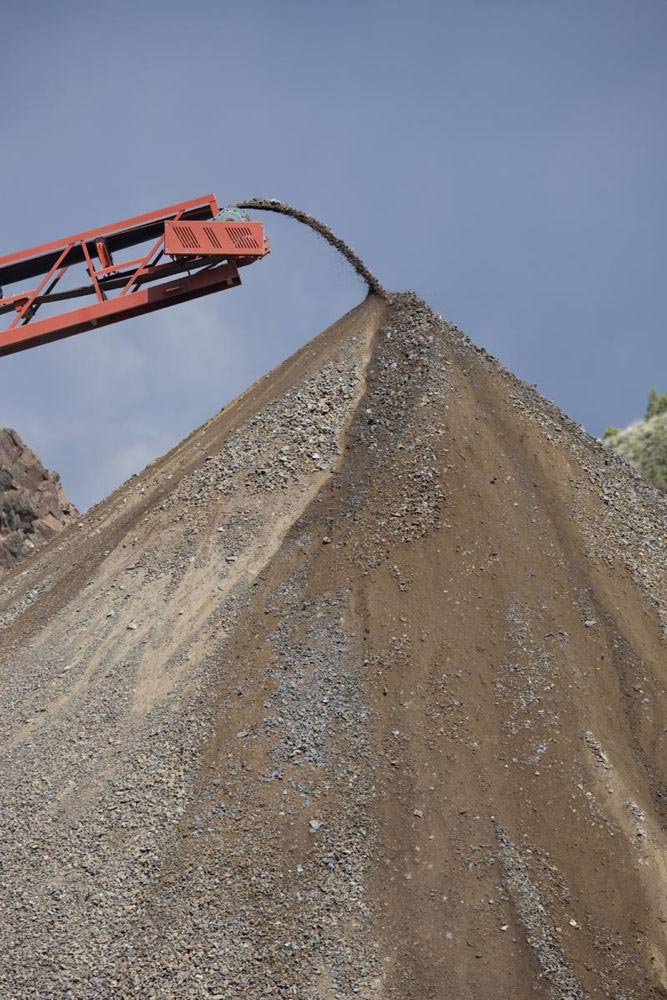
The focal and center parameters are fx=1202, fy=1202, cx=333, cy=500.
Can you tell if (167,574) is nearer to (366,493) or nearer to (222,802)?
(366,493)

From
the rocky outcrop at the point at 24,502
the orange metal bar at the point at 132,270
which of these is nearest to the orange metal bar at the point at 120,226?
the orange metal bar at the point at 132,270

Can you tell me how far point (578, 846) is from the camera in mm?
18500

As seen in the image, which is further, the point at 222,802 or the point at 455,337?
the point at 455,337

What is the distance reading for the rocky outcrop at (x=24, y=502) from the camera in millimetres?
40812

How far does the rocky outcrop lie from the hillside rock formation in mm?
14404

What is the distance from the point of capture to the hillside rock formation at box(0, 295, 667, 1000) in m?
17.5

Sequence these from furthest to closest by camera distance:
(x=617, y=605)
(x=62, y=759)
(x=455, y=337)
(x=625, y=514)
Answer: (x=455, y=337)
(x=625, y=514)
(x=617, y=605)
(x=62, y=759)

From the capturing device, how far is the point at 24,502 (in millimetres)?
42000

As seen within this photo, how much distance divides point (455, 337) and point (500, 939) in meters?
13.8

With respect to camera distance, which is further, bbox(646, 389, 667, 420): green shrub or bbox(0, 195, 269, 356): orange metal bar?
bbox(646, 389, 667, 420): green shrub

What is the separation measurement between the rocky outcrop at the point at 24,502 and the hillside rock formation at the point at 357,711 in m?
14.4

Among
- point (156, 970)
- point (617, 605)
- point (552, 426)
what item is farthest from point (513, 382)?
point (156, 970)

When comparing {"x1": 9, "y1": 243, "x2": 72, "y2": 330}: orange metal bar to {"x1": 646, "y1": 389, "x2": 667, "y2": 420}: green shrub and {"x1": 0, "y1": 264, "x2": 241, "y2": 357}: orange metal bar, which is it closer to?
{"x1": 0, "y1": 264, "x2": 241, "y2": 357}: orange metal bar

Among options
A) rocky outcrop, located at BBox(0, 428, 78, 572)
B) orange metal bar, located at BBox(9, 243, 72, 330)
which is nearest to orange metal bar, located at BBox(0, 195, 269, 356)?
orange metal bar, located at BBox(9, 243, 72, 330)
